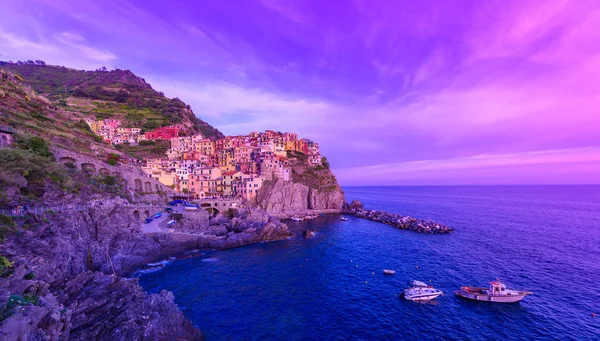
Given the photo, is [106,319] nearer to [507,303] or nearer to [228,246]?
[228,246]

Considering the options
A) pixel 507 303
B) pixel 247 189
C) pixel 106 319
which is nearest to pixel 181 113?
pixel 247 189

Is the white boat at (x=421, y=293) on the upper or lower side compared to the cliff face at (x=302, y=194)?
lower

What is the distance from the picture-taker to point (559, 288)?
1294 inches

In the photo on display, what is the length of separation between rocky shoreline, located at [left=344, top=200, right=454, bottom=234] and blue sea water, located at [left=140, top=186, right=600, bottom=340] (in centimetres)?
667

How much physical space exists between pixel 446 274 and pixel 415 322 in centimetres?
1569

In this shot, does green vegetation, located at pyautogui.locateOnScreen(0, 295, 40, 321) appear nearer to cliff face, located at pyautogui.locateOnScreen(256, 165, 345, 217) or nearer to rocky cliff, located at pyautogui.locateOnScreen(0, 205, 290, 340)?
rocky cliff, located at pyautogui.locateOnScreen(0, 205, 290, 340)

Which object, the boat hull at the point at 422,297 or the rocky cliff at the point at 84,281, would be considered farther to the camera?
the boat hull at the point at 422,297

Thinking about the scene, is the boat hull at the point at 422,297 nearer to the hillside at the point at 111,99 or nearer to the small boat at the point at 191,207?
the small boat at the point at 191,207

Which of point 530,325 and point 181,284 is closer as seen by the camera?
point 530,325

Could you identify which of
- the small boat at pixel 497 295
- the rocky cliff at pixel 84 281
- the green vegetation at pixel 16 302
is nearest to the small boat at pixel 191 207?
the rocky cliff at pixel 84 281

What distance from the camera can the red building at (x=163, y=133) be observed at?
343ft

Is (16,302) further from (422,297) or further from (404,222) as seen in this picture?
(404,222)

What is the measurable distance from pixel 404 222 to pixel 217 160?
66.6 m

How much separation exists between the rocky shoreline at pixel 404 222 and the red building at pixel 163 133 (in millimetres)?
76074
